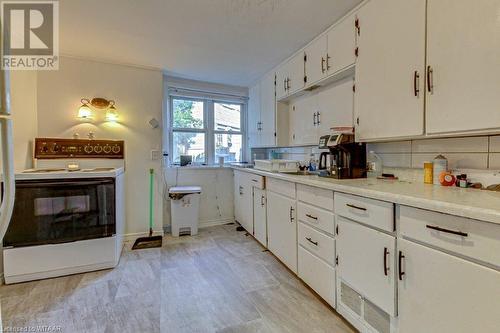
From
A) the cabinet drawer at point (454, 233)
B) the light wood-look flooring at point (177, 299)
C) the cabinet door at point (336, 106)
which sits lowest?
the light wood-look flooring at point (177, 299)

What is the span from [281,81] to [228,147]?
62.0 inches

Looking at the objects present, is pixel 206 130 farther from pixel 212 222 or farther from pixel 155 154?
pixel 212 222

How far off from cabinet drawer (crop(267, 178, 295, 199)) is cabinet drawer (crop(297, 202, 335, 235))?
0.16m

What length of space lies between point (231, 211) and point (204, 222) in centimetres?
49

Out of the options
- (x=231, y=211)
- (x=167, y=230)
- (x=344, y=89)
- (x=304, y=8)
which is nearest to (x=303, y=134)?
(x=344, y=89)

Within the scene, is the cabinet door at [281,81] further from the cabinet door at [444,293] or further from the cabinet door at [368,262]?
the cabinet door at [444,293]

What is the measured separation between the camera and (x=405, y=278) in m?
1.18

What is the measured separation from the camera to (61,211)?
7.43ft

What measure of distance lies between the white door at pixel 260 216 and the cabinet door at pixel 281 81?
1.27 m

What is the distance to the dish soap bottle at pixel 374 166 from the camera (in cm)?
205

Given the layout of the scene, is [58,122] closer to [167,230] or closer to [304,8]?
[167,230]

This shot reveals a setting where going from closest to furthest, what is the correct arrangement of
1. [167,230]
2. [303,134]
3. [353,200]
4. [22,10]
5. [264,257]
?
[353,200] < [22,10] < [264,257] < [303,134] < [167,230]

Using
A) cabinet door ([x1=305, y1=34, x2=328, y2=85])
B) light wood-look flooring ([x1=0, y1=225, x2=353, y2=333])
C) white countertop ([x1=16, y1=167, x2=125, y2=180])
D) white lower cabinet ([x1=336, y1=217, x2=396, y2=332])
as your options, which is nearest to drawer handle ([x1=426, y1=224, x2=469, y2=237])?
white lower cabinet ([x1=336, y1=217, x2=396, y2=332])

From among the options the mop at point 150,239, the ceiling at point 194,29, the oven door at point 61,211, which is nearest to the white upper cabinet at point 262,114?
the ceiling at point 194,29
